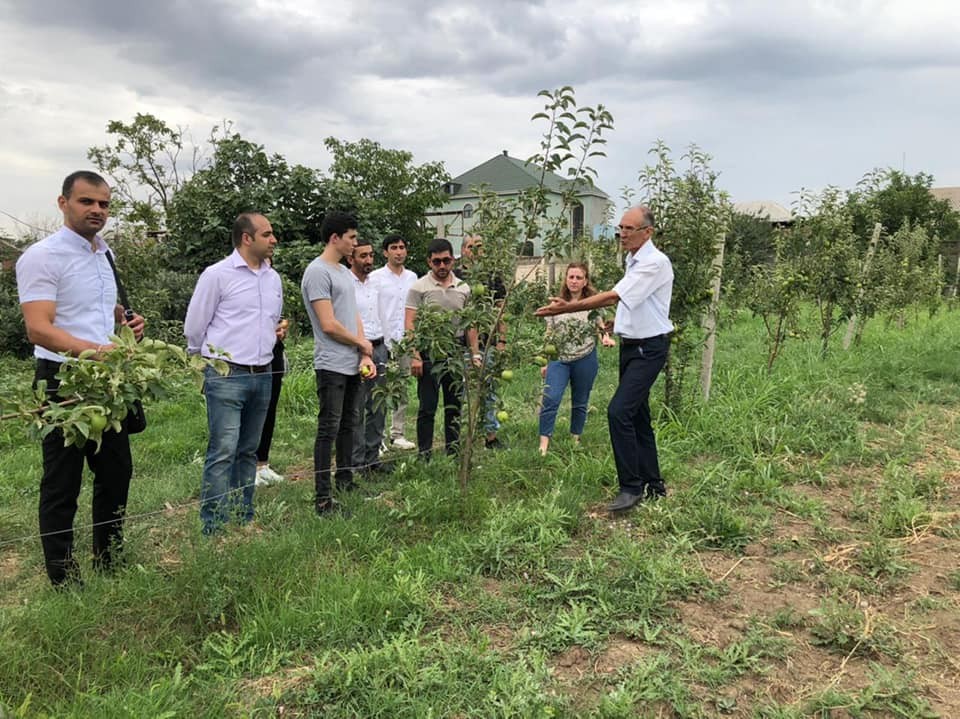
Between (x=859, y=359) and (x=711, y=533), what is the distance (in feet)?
18.0

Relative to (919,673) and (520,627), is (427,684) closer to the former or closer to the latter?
(520,627)

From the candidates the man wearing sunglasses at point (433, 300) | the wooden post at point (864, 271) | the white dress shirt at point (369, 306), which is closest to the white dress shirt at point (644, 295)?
the man wearing sunglasses at point (433, 300)

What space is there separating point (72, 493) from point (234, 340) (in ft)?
3.50

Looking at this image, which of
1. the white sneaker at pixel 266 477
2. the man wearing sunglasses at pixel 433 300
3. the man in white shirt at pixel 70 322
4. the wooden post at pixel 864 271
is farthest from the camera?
the wooden post at pixel 864 271

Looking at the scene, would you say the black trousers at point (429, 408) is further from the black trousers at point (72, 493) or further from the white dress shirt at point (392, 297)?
the black trousers at point (72, 493)

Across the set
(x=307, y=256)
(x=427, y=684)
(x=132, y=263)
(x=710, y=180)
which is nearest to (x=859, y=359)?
(x=710, y=180)

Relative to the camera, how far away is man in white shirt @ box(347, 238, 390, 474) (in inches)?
189

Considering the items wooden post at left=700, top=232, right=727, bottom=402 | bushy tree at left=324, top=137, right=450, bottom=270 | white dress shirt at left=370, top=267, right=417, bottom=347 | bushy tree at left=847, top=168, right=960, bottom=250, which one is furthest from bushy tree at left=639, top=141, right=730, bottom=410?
bushy tree at left=847, top=168, right=960, bottom=250

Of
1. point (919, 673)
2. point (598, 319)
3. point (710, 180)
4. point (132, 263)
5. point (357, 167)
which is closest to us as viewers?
point (919, 673)

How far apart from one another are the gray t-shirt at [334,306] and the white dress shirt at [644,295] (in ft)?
5.24

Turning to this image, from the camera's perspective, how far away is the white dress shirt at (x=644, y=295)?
3.79 metres

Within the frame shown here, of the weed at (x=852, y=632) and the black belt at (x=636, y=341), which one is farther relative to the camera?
the black belt at (x=636, y=341)

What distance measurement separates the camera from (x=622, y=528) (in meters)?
3.63

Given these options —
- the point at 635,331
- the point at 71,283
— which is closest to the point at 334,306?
the point at 71,283
